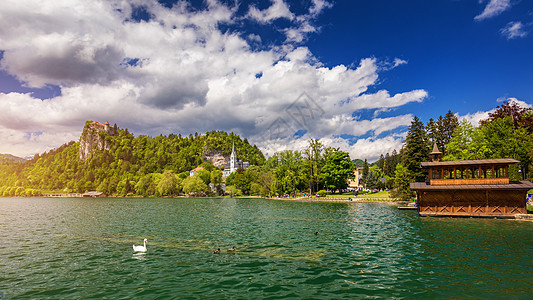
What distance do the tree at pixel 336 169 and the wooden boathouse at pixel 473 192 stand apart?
5111cm

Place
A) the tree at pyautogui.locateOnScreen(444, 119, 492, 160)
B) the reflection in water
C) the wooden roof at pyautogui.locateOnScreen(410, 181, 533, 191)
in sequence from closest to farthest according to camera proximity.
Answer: the reflection in water < the wooden roof at pyautogui.locateOnScreen(410, 181, 533, 191) < the tree at pyautogui.locateOnScreen(444, 119, 492, 160)

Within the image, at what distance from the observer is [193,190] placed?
134125 millimetres

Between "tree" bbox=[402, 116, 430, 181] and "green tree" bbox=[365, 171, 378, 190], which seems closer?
"tree" bbox=[402, 116, 430, 181]

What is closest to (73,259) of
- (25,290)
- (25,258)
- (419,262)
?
(25,258)

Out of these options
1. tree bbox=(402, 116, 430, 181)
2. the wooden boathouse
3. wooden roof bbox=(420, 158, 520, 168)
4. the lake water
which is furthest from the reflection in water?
tree bbox=(402, 116, 430, 181)

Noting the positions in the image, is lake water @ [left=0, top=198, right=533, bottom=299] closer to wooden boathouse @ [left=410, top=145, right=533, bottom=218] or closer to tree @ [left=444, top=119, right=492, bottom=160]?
wooden boathouse @ [left=410, top=145, right=533, bottom=218]

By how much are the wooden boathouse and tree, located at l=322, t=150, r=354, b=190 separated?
51.1 metres

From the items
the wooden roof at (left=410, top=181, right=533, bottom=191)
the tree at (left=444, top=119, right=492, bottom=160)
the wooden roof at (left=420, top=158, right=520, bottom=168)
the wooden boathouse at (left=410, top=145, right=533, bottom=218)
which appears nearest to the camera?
the wooden roof at (left=410, top=181, right=533, bottom=191)

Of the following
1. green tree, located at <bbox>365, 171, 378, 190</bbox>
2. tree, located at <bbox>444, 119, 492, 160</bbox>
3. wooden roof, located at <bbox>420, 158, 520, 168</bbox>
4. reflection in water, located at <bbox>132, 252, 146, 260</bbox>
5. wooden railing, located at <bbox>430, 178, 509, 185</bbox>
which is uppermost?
tree, located at <bbox>444, 119, 492, 160</bbox>

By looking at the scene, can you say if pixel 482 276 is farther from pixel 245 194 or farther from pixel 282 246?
pixel 245 194

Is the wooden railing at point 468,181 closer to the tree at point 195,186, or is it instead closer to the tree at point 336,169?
the tree at point 336,169

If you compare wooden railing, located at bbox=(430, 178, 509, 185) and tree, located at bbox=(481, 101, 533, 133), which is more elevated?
tree, located at bbox=(481, 101, 533, 133)

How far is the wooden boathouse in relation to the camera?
3619 cm

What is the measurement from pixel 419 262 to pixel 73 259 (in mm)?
21732
